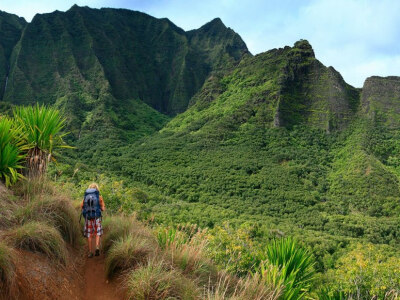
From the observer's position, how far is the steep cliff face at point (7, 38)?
9521cm

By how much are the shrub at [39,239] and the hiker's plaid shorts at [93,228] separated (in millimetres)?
601

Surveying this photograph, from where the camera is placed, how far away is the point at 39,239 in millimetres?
3646

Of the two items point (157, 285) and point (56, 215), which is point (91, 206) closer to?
point (56, 215)

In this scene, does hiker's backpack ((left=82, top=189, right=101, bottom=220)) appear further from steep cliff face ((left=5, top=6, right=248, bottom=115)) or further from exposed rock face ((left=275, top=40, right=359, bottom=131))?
steep cliff face ((left=5, top=6, right=248, bottom=115))

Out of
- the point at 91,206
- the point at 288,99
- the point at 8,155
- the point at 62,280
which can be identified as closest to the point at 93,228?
the point at 91,206

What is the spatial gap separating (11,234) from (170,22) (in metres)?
158

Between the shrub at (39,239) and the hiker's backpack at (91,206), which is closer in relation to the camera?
the shrub at (39,239)

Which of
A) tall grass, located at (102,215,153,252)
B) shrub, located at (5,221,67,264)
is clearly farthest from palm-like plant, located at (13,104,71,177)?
shrub, located at (5,221,67,264)

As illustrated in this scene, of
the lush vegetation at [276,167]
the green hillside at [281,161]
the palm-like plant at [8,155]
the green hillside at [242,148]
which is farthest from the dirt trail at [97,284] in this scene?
the green hillside at [281,161]

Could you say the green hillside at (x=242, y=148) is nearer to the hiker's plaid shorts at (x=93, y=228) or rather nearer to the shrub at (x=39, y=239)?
the hiker's plaid shorts at (x=93, y=228)

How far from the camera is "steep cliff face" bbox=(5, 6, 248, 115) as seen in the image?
294ft

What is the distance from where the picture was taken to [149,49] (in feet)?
A: 444

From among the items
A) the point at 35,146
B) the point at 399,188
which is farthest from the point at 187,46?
the point at 35,146

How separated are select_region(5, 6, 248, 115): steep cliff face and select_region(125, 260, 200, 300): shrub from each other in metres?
86.6
